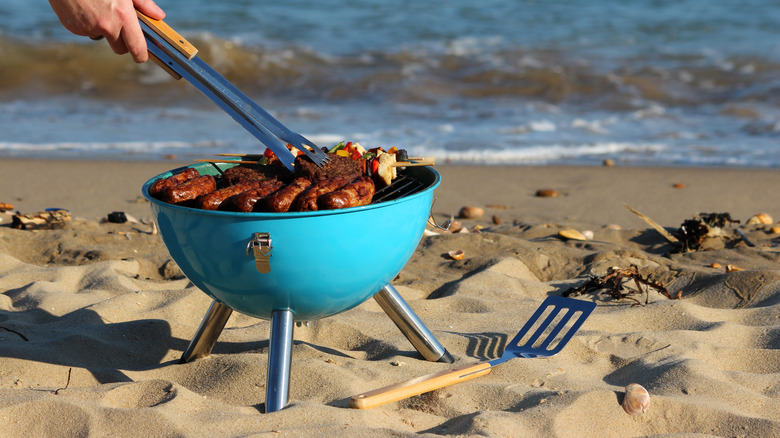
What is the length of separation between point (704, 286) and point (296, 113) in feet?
22.5

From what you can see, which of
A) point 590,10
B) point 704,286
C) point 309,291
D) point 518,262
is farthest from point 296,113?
point 590,10

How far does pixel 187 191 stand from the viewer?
235cm

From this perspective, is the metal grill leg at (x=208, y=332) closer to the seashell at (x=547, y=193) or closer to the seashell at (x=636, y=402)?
the seashell at (x=636, y=402)

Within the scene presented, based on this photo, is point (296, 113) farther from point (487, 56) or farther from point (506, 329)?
point (506, 329)

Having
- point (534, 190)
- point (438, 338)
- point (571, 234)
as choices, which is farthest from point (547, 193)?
point (438, 338)

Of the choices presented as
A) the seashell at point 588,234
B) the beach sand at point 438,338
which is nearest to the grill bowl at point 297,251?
the beach sand at point 438,338

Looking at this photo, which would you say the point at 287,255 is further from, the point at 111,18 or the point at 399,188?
the point at 111,18

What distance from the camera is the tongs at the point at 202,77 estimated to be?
236 centimetres

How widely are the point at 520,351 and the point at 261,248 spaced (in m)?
1.30

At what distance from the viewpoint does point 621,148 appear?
301 inches

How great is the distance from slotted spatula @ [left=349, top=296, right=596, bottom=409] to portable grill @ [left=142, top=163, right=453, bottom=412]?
32 cm

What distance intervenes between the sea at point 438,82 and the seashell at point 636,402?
16.2 ft

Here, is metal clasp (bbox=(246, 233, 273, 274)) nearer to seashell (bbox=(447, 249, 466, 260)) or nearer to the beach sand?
the beach sand

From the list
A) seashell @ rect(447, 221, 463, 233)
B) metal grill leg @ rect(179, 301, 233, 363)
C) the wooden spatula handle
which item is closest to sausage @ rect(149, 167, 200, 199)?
metal grill leg @ rect(179, 301, 233, 363)
